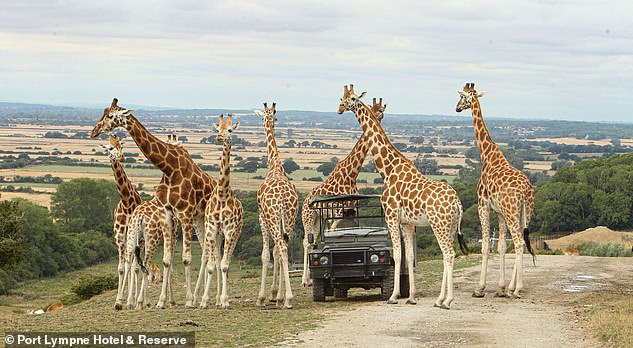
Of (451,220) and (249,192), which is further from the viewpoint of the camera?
(249,192)

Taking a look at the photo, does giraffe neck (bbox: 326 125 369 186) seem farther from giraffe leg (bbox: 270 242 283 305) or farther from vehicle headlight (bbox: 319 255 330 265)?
vehicle headlight (bbox: 319 255 330 265)

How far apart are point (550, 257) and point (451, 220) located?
14.4 metres

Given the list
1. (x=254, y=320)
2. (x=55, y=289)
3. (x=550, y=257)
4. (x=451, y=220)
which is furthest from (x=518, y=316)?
(x=55, y=289)

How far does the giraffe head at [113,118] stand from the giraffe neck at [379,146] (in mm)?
5194

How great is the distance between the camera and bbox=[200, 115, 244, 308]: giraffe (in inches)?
771

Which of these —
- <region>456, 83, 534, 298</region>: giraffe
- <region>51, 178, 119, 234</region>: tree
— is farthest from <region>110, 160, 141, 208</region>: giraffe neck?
<region>51, 178, 119, 234</region>: tree

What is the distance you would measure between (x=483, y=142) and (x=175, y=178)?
24.1 feet

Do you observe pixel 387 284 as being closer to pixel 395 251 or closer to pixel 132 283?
pixel 395 251

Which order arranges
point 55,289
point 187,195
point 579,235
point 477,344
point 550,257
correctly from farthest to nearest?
1. point 55,289
2. point 579,235
3. point 550,257
4. point 187,195
5. point 477,344

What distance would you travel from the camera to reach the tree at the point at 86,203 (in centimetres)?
8250

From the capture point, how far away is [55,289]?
51.8 m

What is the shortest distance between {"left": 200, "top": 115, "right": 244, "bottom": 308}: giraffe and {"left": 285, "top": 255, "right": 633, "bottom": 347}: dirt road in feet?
10.3

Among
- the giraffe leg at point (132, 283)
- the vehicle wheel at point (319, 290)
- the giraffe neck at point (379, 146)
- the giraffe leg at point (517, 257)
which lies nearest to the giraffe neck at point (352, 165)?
the giraffe neck at point (379, 146)

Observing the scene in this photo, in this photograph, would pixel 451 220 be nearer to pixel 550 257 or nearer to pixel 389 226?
pixel 389 226
